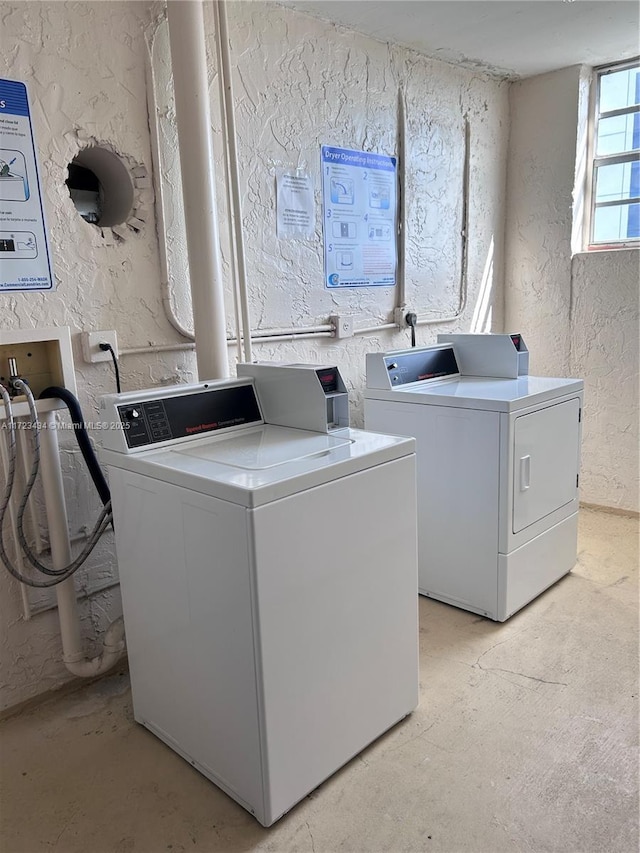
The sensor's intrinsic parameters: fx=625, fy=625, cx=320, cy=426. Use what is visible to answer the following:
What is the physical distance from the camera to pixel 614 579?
2.76 metres

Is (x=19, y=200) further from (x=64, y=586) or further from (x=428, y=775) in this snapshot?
(x=428, y=775)

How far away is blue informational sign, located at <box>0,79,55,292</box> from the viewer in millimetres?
1812

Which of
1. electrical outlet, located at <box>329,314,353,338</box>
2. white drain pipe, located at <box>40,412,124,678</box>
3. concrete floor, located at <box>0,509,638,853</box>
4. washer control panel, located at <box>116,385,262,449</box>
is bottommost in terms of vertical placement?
concrete floor, located at <box>0,509,638,853</box>

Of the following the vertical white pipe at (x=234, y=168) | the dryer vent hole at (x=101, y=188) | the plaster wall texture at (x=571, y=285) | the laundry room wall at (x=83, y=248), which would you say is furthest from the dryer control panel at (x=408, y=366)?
the dryer vent hole at (x=101, y=188)

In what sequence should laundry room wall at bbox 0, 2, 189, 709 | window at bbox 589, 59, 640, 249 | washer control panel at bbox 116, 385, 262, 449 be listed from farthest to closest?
window at bbox 589, 59, 640, 249, laundry room wall at bbox 0, 2, 189, 709, washer control panel at bbox 116, 385, 262, 449

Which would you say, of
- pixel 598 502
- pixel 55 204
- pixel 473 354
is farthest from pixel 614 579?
pixel 55 204

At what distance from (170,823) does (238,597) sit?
2.12ft

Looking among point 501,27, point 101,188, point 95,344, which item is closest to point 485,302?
point 501,27

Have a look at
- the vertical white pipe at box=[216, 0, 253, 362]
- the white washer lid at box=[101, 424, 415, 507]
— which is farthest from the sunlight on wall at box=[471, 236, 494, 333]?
the white washer lid at box=[101, 424, 415, 507]

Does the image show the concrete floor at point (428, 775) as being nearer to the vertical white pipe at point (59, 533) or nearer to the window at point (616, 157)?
the vertical white pipe at point (59, 533)

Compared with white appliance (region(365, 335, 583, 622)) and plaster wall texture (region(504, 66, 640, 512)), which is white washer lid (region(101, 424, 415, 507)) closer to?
white appliance (region(365, 335, 583, 622))

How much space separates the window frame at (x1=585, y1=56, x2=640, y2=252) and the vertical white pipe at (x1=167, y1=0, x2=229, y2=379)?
2271mm

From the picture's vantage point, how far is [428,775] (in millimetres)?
1703

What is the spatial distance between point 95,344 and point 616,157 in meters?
2.88
